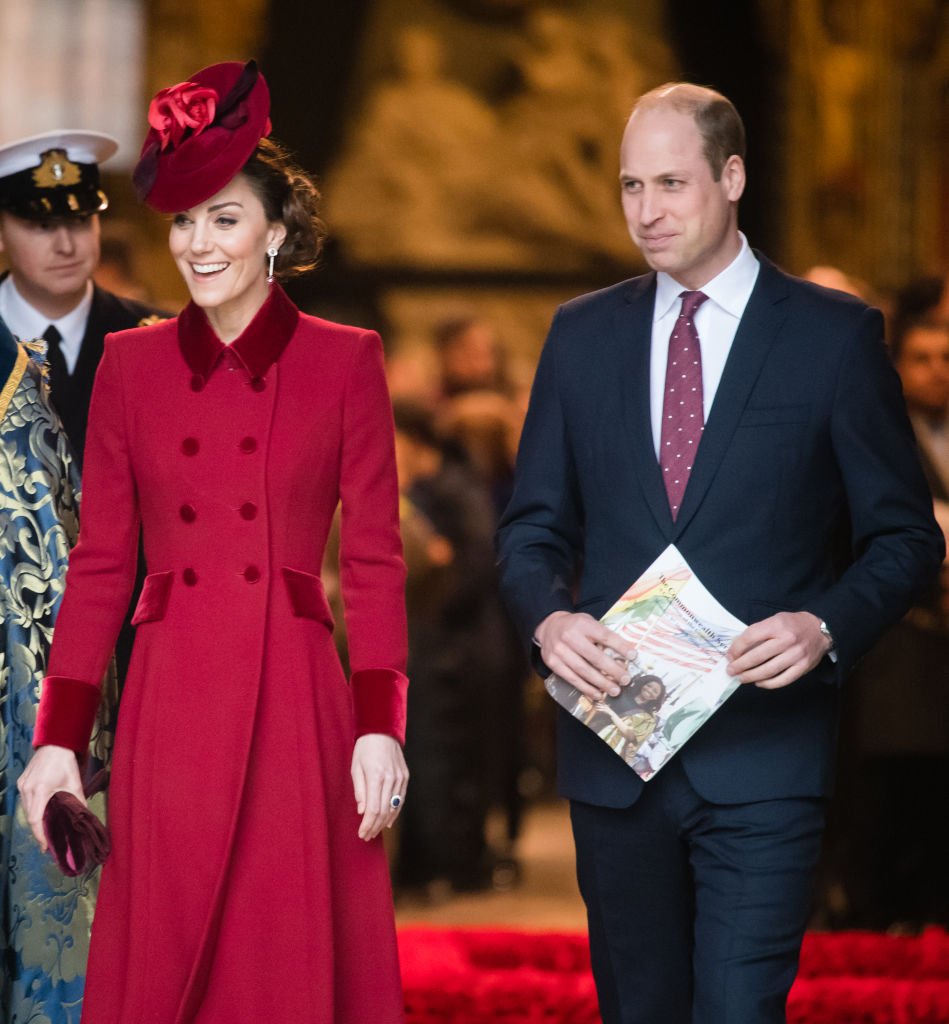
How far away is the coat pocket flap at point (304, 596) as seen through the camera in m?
3.16

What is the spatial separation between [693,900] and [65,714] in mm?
1048

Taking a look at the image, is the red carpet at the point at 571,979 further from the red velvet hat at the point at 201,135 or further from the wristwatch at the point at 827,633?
the red velvet hat at the point at 201,135

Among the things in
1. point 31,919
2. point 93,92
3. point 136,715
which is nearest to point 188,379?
point 136,715

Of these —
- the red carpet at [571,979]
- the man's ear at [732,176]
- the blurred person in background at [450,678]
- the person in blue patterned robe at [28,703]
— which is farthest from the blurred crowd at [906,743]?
the person in blue patterned robe at [28,703]

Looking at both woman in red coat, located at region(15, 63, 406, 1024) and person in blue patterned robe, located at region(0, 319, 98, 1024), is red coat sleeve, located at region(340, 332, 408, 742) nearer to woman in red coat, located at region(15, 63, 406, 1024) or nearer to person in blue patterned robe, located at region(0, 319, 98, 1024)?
woman in red coat, located at region(15, 63, 406, 1024)

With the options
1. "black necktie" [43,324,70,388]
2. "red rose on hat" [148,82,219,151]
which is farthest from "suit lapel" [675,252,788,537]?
"black necktie" [43,324,70,388]

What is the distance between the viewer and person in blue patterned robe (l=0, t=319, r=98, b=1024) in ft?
11.9

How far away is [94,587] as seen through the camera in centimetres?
320

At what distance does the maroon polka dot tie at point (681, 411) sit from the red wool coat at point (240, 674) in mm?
473

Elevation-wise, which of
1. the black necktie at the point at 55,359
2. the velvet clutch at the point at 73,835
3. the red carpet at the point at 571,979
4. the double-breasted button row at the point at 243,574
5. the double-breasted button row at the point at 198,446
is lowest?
the red carpet at the point at 571,979

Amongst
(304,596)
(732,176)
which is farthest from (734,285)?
(304,596)

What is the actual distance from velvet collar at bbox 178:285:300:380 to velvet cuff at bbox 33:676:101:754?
0.51 meters

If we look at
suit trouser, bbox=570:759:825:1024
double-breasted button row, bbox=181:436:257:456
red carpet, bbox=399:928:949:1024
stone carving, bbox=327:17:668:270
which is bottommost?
red carpet, bbox=399:928:949:1024

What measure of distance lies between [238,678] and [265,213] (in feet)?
2.35
